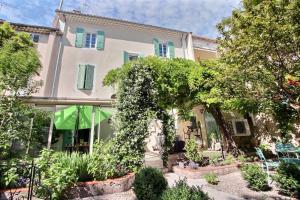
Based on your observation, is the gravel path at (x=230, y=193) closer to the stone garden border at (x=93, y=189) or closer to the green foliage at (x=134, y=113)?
the stone garden border at (x=93, y=189)

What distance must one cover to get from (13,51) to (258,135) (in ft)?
51.7

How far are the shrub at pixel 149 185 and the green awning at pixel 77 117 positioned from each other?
304 inches

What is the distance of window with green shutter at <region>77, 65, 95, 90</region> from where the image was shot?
47.3 feet

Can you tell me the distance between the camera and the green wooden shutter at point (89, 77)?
47.7ft

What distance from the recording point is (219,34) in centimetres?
635

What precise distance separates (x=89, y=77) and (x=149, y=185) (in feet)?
37.0

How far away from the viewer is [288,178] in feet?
19.3

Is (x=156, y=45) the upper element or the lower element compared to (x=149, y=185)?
upper

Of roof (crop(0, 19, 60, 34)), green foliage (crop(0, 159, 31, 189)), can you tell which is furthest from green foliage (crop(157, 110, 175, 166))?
roof (crop(0, 19, 60, 34))

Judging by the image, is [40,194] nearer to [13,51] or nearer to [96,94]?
[13,51]

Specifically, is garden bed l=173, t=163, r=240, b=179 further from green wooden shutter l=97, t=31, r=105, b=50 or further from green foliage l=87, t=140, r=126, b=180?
green wooden shutter l=97, t=31, r=105, b=50

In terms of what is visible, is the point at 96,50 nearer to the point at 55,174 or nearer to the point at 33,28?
the point at 33,28

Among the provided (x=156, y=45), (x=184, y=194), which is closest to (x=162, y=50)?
(x=156, y=45)

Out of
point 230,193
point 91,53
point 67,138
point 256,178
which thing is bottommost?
point 230,193
